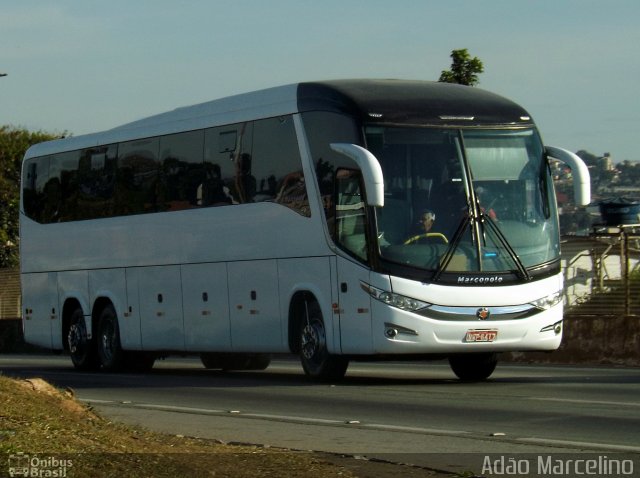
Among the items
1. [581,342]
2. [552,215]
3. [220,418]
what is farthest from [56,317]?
[220,418]

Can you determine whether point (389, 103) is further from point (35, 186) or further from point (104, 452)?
point (35, 186)

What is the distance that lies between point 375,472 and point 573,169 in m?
9.93

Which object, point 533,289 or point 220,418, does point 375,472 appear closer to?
point 220,418

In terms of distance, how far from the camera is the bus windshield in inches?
685

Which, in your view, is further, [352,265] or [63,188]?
[63,188]

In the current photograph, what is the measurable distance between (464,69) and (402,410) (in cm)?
1840

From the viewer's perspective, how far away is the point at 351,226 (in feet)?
58.2

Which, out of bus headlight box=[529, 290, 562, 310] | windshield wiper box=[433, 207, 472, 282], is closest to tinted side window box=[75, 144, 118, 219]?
windshield wiper box=[433, 207, 472, 282]

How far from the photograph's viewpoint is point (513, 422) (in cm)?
1282

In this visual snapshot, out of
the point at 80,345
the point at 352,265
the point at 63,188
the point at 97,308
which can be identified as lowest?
the point at 80,345

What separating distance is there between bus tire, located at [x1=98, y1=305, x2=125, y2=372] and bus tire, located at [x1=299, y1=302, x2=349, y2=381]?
587 centimetres

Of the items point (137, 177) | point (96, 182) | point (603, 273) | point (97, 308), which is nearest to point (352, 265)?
point (137, 177)

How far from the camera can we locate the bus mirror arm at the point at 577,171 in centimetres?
1848

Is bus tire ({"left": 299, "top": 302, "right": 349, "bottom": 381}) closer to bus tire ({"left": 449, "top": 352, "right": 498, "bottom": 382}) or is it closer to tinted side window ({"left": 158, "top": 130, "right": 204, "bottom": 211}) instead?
bus tire ({"left": 449, "top": 352, "right": 498, "bottom": 382})
